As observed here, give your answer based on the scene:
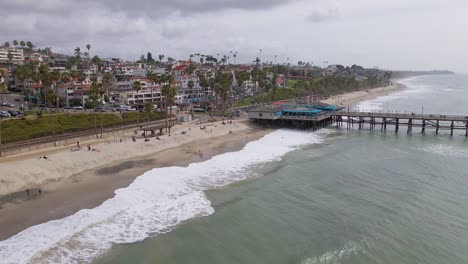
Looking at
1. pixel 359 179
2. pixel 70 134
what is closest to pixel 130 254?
pixel 359 179

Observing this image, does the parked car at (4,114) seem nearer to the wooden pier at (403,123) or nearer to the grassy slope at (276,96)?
the grassy slope at (276,96)

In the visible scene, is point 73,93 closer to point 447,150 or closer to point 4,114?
point 4,114

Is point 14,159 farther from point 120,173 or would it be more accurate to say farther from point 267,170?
point 267,170

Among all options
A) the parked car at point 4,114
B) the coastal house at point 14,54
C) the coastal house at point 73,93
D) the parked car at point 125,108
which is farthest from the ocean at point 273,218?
the coastal house at point 14,54

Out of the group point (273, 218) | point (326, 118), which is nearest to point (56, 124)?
point (273, 218)

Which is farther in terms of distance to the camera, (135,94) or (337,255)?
(135,94)

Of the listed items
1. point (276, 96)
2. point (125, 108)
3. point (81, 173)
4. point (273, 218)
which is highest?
point (276, 96)
